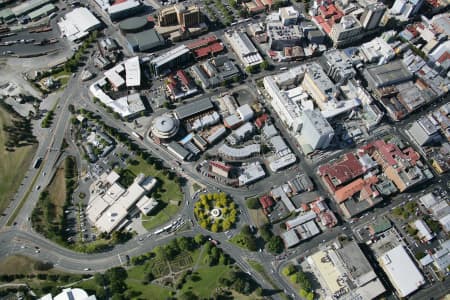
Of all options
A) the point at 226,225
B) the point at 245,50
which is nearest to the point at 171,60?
the point at 245,50

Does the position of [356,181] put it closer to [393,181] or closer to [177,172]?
[393,181]

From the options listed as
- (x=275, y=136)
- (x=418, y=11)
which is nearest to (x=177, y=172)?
(x=275, y=136)

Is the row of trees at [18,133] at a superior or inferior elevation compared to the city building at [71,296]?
superior

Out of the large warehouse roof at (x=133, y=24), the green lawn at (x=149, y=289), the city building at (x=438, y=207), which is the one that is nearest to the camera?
the green lawn at (x=149, y=289)

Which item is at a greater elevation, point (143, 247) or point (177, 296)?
point (143, 247)

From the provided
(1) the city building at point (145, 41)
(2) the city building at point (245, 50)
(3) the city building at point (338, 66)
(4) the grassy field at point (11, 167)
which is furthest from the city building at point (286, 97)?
(4) the grassy field at point (11, 167)

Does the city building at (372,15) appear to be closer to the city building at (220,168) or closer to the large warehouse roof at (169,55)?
the large warehouse roof at (169,55)

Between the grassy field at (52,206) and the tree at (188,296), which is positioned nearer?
the tree at (188,296)

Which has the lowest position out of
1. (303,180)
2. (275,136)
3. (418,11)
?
(303,180)
